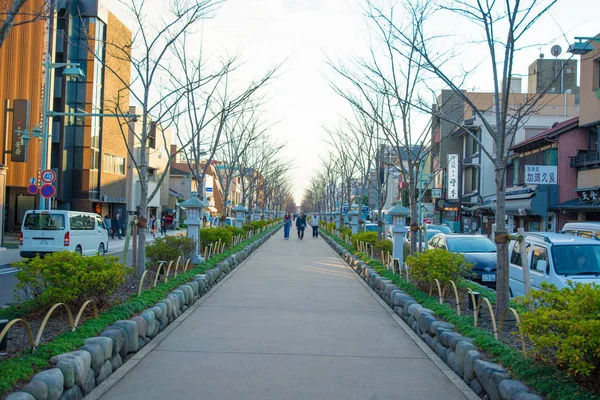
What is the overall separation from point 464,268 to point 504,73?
3.68 metres

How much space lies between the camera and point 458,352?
6258 mm

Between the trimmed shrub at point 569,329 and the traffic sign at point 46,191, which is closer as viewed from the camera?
the trimmed shrub at point 569,329

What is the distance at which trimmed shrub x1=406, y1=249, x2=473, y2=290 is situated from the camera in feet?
32.2

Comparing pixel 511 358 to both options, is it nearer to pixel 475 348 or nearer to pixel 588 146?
pixel 475 348

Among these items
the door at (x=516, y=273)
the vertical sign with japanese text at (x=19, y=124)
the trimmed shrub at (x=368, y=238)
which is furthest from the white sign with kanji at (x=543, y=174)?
the vertical sign with japanese text at (x=19, y=124)

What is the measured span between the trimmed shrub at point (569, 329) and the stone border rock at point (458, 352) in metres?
0.40

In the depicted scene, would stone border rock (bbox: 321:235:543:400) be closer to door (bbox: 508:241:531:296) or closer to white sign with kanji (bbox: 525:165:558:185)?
A: door (bbox: 508:241:531:296)

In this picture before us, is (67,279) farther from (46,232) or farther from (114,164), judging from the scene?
(114,164)

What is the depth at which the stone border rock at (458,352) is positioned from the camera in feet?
15.9

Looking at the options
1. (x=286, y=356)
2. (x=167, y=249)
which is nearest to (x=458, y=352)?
(x=286, y=356)

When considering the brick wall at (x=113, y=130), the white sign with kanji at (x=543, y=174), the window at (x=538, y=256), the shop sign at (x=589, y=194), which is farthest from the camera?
the brick wall at (x=113, y=130)

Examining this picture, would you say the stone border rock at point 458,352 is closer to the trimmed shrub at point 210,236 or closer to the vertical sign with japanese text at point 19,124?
the trimmed shrub at point 210,236

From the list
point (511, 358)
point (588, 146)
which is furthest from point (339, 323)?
point (588, 146)

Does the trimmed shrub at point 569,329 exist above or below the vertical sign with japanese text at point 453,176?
below
